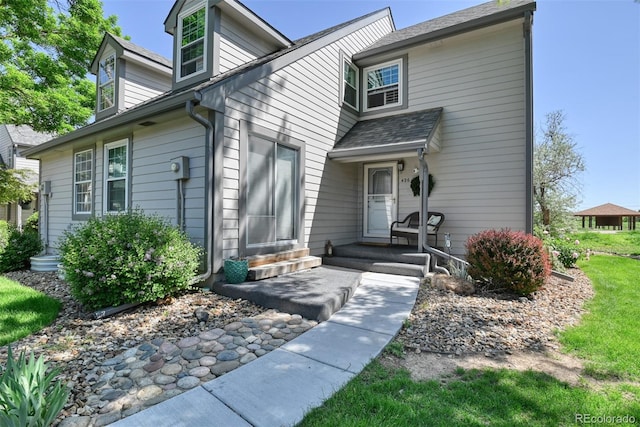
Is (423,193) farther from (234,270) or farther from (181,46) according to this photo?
(181,46)

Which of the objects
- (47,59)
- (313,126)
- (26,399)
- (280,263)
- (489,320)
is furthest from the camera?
(47,59)

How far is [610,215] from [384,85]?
2918 centimetres

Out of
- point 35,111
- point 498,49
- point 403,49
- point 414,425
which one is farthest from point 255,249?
point 35,111

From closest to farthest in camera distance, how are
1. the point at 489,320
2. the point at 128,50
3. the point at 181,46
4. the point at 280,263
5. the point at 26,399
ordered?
the point at 26,399 < the point at 489,320 < the point at 280,263 < the point at 181,46 < the point at 128,50

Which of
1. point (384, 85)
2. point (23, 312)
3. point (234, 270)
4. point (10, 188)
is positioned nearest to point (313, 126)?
point (384, 85)

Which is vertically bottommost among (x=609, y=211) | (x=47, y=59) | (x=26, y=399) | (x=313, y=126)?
(x=26, y=399)

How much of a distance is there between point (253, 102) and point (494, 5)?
25.3 ft

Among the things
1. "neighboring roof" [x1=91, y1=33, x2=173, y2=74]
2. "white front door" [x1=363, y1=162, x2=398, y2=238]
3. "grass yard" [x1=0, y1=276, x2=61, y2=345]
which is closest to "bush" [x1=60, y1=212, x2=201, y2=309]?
"grass yard" [x1=0, y1=276, x2=61, y2=345]

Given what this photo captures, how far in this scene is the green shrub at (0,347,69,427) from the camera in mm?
1693

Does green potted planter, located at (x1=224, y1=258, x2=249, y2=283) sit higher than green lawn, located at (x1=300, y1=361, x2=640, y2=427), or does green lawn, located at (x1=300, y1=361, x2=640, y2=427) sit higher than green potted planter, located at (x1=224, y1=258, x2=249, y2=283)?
green potted planter, located at (x1=224, y1=258, x2=249, y2=283)

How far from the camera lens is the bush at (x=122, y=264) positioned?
4.09 metres

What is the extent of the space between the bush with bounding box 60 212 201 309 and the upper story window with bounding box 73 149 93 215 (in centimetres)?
414

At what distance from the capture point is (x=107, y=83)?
874 cm

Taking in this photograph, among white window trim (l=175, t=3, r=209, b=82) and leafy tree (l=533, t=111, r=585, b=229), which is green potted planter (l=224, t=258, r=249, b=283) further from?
leafy tree (l=533, t=111, r=585, b=229)
